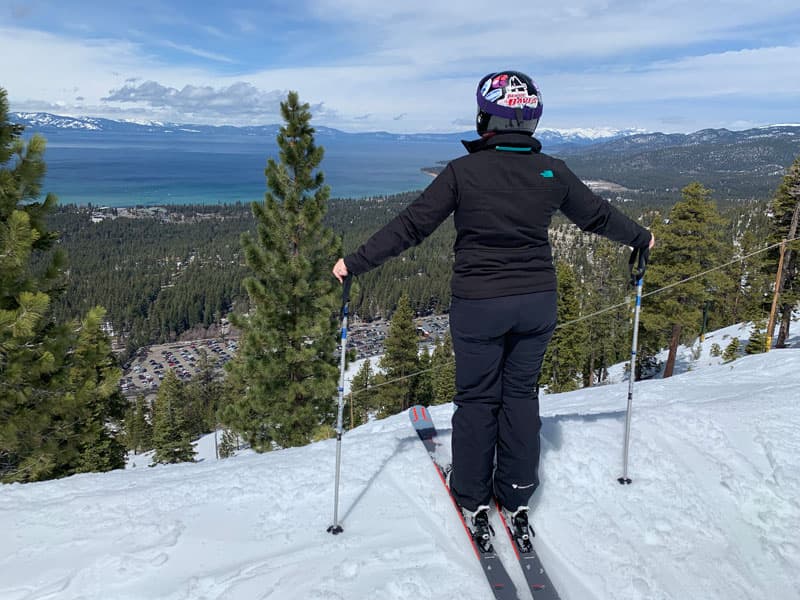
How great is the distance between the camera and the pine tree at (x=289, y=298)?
1216 cm

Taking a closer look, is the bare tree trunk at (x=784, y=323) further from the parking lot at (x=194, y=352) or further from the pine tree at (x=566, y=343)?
the parking lot at (x=194, y=352)

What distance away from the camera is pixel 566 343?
80.5ft

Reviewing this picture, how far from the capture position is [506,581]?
2.22 metres

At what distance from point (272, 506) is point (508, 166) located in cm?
235

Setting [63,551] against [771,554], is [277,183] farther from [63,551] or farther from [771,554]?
[771,554]

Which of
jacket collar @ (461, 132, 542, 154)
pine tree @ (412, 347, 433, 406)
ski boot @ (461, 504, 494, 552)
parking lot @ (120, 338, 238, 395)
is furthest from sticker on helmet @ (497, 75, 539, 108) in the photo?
parking lot @ (120, 338, 238, 395)

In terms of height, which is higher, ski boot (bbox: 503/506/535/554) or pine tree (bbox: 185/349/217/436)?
ski boot (bbox: 503/506/535/554)

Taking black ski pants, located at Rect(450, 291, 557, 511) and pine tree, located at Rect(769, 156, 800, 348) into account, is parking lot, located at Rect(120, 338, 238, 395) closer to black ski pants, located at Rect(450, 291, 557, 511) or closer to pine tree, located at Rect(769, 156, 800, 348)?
pine tree, located at Rect(769, 156, 800, 348)

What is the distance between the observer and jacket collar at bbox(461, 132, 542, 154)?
93.7 inches

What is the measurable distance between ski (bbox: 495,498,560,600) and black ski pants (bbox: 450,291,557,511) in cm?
17

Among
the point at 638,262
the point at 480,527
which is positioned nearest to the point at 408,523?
the point at 480,527

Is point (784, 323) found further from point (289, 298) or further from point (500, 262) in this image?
point (500, 262)

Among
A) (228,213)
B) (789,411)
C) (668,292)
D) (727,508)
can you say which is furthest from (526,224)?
(228,213)

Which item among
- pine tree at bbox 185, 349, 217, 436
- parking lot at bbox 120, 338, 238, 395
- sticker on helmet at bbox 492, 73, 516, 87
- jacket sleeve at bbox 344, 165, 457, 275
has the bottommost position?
parking lot at bbox 120, 338, 238, 395
